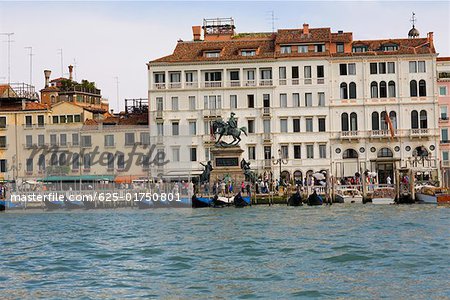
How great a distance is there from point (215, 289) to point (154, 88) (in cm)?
4107

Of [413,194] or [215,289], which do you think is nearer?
[215,289]

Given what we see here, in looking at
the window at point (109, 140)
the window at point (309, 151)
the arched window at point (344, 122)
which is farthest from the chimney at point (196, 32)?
the arched window at point (344, 122)

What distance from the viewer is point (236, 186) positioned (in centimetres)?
4647

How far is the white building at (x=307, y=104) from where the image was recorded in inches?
2196

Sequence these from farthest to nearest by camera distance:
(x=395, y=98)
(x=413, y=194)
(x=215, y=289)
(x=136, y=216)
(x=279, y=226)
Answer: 1. (x=395, y=98)
2. (x=413, y=194)
3. (x=136, y=216)
4. (x=279, y=226)
5. (x=215, y=289)

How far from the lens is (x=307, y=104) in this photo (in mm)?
56250

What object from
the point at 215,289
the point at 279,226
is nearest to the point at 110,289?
the point at 215,289

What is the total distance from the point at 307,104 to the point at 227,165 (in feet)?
35.9

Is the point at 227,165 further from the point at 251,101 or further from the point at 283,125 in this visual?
the point at 251,101

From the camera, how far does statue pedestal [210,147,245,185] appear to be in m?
46.6

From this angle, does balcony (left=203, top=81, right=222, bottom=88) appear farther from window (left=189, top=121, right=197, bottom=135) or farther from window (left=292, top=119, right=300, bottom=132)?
window (left=292, top=119, right=300, bottom=132)

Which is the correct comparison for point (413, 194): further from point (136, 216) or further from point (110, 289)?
point (110, 289)

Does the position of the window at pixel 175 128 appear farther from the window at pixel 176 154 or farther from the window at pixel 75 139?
the window at pixel 75 139

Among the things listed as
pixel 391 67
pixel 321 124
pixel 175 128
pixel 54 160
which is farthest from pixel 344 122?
pixel 54 160
